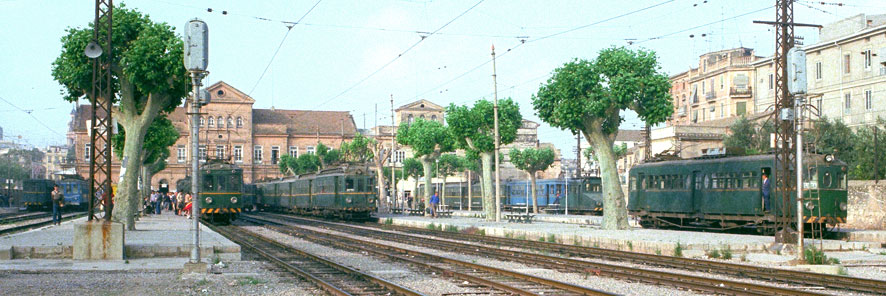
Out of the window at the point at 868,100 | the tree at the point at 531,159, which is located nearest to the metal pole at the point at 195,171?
the tree at the point at 531,159

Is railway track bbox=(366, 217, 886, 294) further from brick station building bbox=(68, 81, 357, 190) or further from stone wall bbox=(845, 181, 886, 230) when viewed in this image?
brick station building bbox=(68, 81, 357, 190)

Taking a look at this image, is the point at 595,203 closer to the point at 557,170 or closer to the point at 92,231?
the point at 92,231

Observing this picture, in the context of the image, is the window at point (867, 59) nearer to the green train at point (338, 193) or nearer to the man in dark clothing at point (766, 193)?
the green train at point (338, 193)

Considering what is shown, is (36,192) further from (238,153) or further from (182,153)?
(238,153)

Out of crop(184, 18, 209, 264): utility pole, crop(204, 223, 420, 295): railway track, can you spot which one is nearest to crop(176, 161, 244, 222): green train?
crop(204, 223, 420, 295): railway track

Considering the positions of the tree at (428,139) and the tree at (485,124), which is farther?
the tree at (428,139)

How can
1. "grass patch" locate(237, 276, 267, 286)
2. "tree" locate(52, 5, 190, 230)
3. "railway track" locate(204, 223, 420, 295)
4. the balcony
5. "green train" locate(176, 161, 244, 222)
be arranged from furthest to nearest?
the balcony
"green train" locate(176, 161, 244, 222)
"tree" locate(52, 5, 190, 230)
"grass patch" locate(237, 276, 267, 286)
"railway track" locate(204, 223, 420, 295)

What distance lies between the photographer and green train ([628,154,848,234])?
26.9 metres

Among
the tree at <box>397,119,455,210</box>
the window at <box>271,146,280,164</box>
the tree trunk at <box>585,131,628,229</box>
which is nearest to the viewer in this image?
the tree trunk at <box>585,131,628,229</box>

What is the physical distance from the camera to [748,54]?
86.6m

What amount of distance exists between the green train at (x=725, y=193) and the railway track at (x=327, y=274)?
11009 millimetres

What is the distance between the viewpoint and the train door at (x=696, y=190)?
30594mm

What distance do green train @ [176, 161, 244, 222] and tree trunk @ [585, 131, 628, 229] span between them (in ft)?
58.9

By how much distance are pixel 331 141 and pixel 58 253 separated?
89.7 meters
